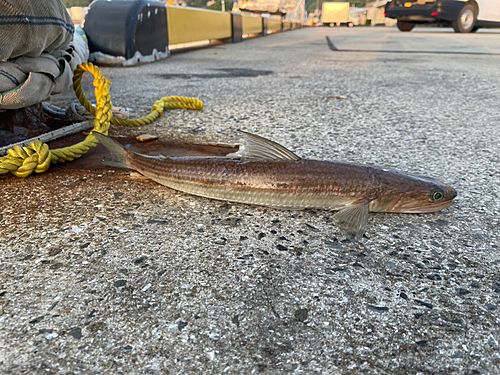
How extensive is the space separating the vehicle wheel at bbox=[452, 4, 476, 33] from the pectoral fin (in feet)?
57.5

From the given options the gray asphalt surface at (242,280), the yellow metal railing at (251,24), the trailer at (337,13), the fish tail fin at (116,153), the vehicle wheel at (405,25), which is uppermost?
the trailer at (337,13)

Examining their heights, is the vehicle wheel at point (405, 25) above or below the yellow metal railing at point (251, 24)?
above

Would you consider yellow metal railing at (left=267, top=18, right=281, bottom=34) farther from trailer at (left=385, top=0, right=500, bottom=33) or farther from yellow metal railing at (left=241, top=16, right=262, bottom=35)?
trailer at (left=385, top=0, right=500, bottom=33)

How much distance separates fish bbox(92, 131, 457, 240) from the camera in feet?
5.61

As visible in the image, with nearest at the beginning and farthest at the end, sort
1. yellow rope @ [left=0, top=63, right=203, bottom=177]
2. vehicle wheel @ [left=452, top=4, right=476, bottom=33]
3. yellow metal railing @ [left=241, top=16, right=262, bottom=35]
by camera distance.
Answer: yellow rope @ [left=0, top=63, right=203, bottom=177]
yellow metal railing @ [left=241, top=16, right=262, bottom=35]
vehicle wheel @ [left=452, top=4, right=476, bottom=33]

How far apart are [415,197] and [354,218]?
319 millimetres

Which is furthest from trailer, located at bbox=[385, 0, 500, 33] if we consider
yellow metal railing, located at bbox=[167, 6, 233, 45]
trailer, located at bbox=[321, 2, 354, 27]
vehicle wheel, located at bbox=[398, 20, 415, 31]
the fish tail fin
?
trailer, located at bbox=[321, 2, 354, 27]

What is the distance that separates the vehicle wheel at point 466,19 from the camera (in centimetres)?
1541

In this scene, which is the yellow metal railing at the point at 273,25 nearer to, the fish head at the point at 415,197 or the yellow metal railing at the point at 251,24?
the yellow metal railing at the point at 251,24

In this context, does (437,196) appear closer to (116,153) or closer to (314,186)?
(314,186)

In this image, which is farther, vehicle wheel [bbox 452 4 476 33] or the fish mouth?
vehicle wheel [bbox 452 4 476 33]

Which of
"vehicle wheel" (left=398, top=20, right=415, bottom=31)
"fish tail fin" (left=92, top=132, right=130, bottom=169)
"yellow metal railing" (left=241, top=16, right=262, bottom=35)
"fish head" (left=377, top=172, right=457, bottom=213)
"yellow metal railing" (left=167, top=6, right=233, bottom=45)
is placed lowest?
"fish head" (left=377, top=172, right=457, bottom=213)


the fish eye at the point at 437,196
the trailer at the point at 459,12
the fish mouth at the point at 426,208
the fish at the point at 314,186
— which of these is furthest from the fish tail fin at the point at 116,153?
the trailer at the point at 459,12

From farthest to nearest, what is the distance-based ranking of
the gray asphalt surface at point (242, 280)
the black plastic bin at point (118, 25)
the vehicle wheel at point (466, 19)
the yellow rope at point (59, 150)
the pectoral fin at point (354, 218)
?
the vehicle wheel at point (466, 19) → the black plastic bin at point (118, 25) → the yellow rope at point (59, 150) → the pectoral fin at point (354, 218) → the gray asphalt surface at point (242, 280)
